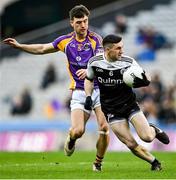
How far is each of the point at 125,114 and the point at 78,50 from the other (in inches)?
67.1

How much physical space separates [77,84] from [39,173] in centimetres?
195

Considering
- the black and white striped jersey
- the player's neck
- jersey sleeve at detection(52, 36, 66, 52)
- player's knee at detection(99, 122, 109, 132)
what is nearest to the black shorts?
the black and white striped jersey

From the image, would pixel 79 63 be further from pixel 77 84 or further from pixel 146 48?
pixel 146 48

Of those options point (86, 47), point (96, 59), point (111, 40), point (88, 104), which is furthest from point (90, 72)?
point (86, 47)

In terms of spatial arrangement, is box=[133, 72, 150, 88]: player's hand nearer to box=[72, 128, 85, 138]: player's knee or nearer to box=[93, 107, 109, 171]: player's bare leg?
box=[93, 107, 109, 171]: player's bare leg

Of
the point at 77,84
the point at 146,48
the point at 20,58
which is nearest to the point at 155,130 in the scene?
→ the point at 77,84

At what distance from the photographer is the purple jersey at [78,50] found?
14406 millimetres

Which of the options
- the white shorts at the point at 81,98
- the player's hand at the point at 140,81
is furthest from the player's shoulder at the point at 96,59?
the white shorts at the point at 81,98

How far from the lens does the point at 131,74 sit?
13039 millimetres

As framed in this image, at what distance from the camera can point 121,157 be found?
62.2ft

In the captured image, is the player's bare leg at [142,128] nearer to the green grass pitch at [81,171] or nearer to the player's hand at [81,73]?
the green grass pitch at [81,171]

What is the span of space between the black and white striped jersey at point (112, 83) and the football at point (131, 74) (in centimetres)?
13

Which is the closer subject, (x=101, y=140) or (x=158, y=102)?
(x=101, y=140)

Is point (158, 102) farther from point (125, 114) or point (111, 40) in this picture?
point (111, 40)
